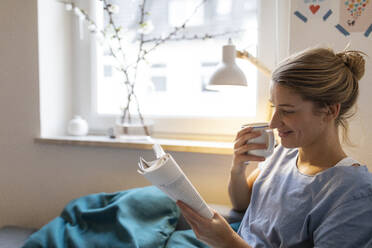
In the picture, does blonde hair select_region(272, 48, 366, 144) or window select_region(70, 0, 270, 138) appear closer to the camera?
blonde hair select_region(272, 48, 366, 144)

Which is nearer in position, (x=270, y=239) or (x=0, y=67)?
(x=270, y=239)

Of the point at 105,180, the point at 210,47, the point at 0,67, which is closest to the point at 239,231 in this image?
the point at 105,180

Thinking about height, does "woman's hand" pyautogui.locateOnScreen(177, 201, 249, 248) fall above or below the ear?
below

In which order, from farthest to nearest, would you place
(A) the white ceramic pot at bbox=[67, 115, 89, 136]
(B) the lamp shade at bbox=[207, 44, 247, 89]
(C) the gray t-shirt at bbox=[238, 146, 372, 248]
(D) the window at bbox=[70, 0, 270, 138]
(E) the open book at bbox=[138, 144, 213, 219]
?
(A) the white ceramic pot at bbox=[67, 115, 89, 136]
(D) the window at bbox=[70, 0, 270, 138]
(B) the lamp shade at bbox=[207, 44, 247, 89]
(C) the gray t-shirt at bbox=[238, 146, 372, 248]
(E) the open book at bbox=[138, 144, 213, 219]

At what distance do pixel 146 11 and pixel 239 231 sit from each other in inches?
54.1

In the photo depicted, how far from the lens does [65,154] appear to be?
186 cm

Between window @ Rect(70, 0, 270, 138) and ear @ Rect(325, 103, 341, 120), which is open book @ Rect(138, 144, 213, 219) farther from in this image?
window @ Rect(70, 0, 270, 138)

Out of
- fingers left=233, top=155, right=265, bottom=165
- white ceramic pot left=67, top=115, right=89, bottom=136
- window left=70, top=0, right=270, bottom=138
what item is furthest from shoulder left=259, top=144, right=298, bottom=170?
white ceramic pot left=67, top=115, right=89, bottom=136

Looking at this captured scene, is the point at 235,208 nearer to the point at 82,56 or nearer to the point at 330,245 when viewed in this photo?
the point at 330,245

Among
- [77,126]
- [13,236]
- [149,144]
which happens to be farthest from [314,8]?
[13,236]

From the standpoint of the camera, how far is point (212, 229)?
84 centimetres

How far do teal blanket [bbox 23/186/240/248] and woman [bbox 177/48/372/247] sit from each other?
380mm

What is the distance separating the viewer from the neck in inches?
37.2

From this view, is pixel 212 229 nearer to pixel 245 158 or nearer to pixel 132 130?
pixel 245 158
